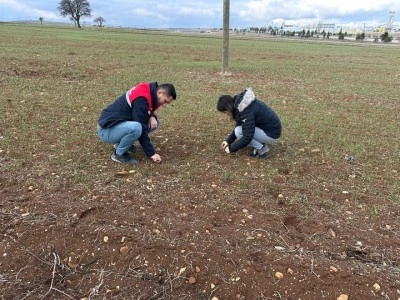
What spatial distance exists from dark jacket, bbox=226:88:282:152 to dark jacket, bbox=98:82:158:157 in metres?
1.07

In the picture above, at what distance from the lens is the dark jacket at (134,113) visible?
4477 mm

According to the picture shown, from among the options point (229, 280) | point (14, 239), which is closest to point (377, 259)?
point (229, 280)

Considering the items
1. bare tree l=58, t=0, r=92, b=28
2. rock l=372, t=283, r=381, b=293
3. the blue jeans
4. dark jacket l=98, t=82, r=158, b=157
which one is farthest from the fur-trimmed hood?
bare tree l=58, t=0, r=92, b=28

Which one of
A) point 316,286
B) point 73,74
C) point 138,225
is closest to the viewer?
point 316,286

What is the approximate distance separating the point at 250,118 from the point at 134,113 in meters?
1.45

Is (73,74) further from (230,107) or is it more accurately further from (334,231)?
(334,231)

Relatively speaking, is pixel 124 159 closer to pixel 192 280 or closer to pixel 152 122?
pixel 152 122

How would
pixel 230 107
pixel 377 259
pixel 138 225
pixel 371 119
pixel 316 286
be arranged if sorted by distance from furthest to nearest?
pixel 371 119, pixel 230 107, pixel 138 225, pixel 377 259, pixel 316 286

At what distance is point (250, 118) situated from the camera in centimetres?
480

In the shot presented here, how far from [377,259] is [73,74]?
9952mm

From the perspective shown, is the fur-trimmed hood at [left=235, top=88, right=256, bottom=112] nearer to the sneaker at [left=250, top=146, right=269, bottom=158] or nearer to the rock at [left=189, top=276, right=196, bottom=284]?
the sneaker at [left=250, top=146, right=269, bottom=158]

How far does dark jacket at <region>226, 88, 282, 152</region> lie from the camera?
187 inches

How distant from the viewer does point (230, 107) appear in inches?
187

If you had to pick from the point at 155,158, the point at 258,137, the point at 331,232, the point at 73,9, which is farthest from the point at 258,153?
the point at 73,9
